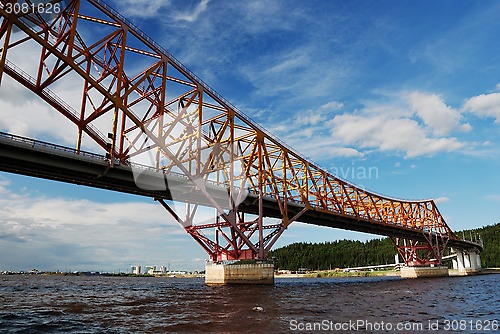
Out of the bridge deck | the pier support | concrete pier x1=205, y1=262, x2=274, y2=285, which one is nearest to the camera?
the bridge deck

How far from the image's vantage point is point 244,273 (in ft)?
186

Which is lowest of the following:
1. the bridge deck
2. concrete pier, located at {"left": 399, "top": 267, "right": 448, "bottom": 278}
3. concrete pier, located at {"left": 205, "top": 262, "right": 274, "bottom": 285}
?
concrete pier, located at {"left": 399, "top": 267, "right": 448, "bottom": 278}

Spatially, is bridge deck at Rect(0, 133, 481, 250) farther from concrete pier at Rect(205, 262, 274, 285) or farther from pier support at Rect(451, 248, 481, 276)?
pier support at Rect(451, 248, 481, 276)

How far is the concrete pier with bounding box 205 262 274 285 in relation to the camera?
56.1 m

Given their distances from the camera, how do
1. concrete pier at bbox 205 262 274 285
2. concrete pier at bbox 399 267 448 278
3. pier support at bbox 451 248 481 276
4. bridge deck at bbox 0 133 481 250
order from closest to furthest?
bridge deck at bbox 0 133 481 250
concrete pier at bbox 205 262 274 285
concrete pier at bbox 399 267 448 278
pier support at bbox 451 248 481 276

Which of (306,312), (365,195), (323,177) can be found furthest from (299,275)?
(306,312)

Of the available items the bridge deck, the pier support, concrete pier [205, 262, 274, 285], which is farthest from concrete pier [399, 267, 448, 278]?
concrete pier [205, 262, 274, 285]

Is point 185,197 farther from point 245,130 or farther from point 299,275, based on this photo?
point 299,275

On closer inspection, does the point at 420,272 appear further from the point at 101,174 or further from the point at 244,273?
the point at 101,174

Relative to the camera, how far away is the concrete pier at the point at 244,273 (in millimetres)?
56125

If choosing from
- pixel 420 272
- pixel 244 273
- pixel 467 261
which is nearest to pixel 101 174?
pixel 244 273

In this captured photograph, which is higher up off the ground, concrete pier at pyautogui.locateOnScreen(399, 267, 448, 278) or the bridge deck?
the bridge deck

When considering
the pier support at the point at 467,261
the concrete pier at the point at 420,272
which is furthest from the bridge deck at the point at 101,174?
the pier support at the point at 467,261

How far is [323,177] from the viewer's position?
271ft
